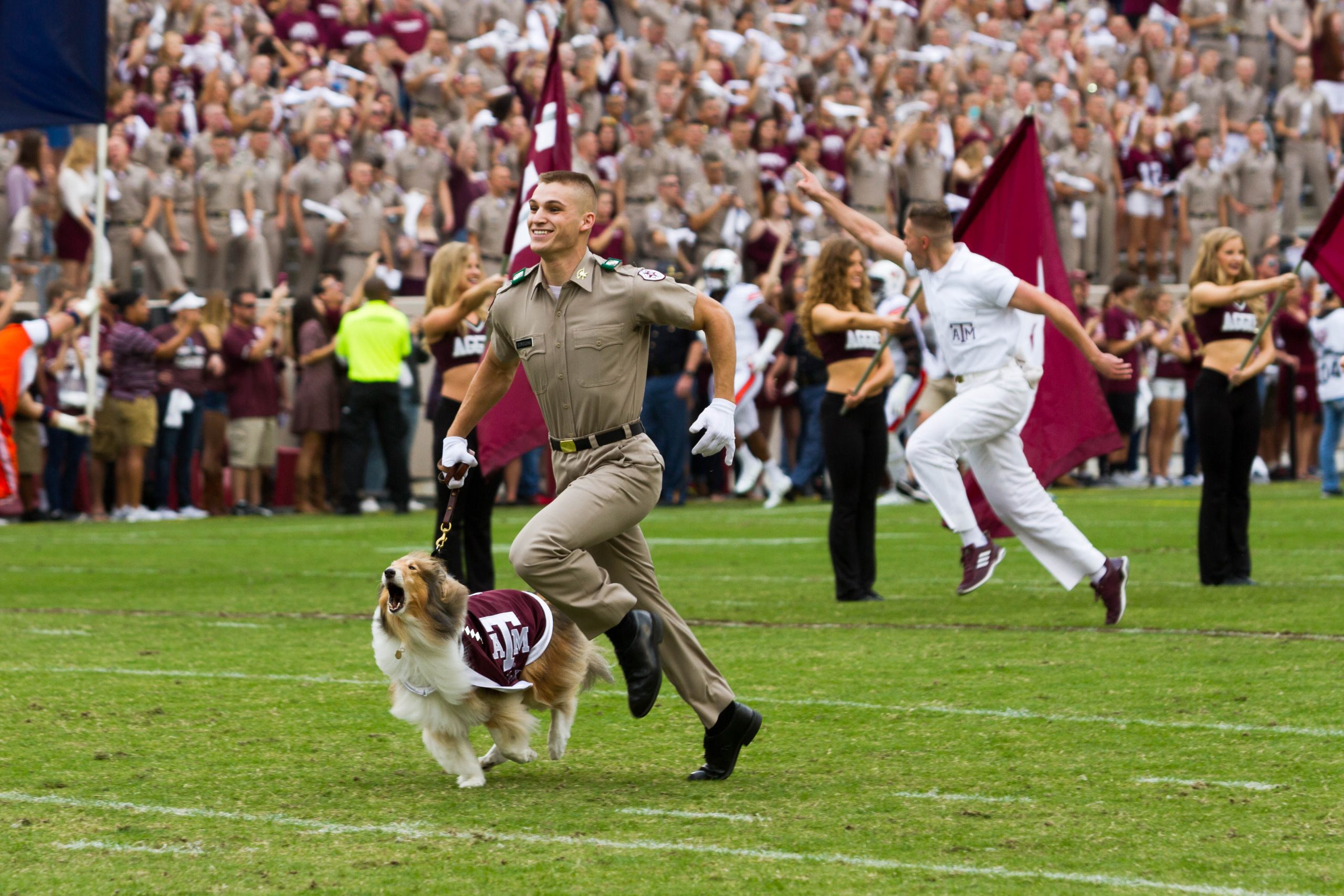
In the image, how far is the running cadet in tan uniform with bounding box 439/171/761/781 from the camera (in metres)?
6.07

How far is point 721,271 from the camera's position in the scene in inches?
811

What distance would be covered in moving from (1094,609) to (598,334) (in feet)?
17.8

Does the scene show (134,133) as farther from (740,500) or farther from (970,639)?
(970,639)

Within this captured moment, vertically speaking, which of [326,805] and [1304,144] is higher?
[1304,144]

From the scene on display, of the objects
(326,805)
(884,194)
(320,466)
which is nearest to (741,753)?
(326,805)

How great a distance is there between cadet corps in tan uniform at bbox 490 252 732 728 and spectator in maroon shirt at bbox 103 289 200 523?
13.2 m

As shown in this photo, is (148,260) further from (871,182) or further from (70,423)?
(871,182)

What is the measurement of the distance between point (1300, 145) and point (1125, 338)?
7127 millimetres

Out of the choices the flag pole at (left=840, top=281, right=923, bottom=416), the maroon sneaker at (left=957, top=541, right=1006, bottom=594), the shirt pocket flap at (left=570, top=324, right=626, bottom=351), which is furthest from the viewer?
the flag pole at (left=840, top=281, right=923, bottom=416)

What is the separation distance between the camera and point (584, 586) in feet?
19.9

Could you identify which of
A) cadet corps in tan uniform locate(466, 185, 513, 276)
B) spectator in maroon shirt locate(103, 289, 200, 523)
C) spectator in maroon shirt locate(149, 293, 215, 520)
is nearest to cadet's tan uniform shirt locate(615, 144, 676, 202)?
cadet corps in tan uniform locate(466, 185, 513, 276)

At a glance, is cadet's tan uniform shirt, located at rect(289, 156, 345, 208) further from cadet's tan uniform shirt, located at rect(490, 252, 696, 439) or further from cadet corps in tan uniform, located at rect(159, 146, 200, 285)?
cadet's tan uniform shirt, located at rect(490, 252, 696, 439)

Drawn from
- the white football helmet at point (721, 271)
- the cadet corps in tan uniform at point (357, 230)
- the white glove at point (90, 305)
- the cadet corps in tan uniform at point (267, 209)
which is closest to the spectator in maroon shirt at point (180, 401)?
the cadet corps in tan uniform at point (267, 209)

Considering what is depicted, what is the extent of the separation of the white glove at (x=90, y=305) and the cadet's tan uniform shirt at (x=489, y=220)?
26.5ft
